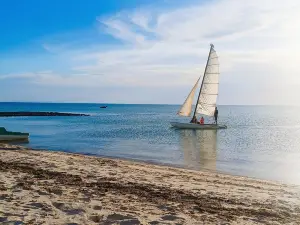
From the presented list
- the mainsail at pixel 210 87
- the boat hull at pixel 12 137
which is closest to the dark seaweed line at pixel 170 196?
the boat hull at pixel 12 137

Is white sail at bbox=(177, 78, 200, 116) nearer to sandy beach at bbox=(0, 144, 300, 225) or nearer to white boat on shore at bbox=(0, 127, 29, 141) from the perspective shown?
white boat on shore at bbox=(0, 127, 29, 141)

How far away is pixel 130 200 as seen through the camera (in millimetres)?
8969

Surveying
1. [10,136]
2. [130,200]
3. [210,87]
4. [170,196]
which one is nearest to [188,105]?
A: [210,87]

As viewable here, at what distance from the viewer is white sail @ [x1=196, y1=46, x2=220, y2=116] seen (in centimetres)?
5084

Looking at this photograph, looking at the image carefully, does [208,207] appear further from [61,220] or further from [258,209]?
[61,220]

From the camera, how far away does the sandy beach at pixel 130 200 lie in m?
7.45

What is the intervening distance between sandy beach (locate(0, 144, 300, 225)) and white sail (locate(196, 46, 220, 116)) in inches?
1543

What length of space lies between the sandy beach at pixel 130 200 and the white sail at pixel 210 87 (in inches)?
1543

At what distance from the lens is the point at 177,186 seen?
445 inches

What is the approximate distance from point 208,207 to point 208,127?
42.8 meters

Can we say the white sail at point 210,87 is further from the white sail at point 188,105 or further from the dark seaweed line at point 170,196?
the dark seaweed line at point 170,196

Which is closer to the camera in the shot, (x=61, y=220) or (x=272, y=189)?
(x=61, y=220)

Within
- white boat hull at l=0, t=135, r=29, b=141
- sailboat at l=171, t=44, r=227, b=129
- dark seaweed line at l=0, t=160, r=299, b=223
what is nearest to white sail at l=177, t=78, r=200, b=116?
sailboat at l=171, t=44, r=227, b=129

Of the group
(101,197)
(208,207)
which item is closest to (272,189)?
(208,207)
